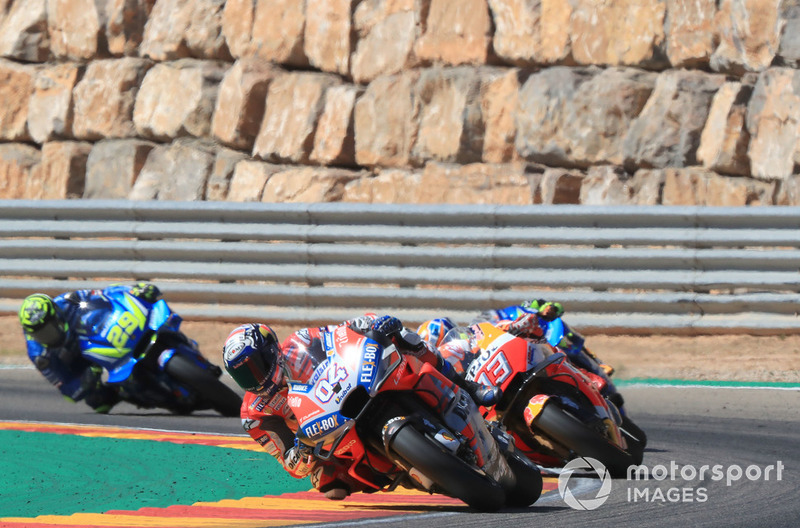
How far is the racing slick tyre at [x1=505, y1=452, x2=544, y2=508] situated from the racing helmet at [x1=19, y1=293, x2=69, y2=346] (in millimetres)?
4877

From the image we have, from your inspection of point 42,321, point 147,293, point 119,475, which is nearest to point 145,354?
point 147,293

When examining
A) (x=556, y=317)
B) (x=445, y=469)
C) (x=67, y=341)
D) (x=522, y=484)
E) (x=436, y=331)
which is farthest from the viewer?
(x=67, y=341)

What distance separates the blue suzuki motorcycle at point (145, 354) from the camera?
404 inches

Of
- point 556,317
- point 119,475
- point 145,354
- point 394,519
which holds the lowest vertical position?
point 145,354

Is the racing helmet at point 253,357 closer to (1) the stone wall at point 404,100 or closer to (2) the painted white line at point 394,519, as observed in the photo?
(2) the painted white line at point 394,519

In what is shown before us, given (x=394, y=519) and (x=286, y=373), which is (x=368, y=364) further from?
(x=394, y=519)

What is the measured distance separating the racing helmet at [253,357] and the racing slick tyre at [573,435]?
1.55 metres

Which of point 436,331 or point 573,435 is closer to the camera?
point 573,435

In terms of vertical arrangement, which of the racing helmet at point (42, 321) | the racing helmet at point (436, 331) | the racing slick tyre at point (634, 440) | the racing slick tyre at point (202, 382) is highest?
the racing helmet at point (436, 331)

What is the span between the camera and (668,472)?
754cm

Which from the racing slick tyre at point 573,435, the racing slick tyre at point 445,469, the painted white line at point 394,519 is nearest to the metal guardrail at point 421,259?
the racing slick tyre at point 573,435

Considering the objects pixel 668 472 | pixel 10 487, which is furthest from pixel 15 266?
pixel 668 472

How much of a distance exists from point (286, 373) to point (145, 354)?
4.34 m

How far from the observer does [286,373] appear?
623cm
